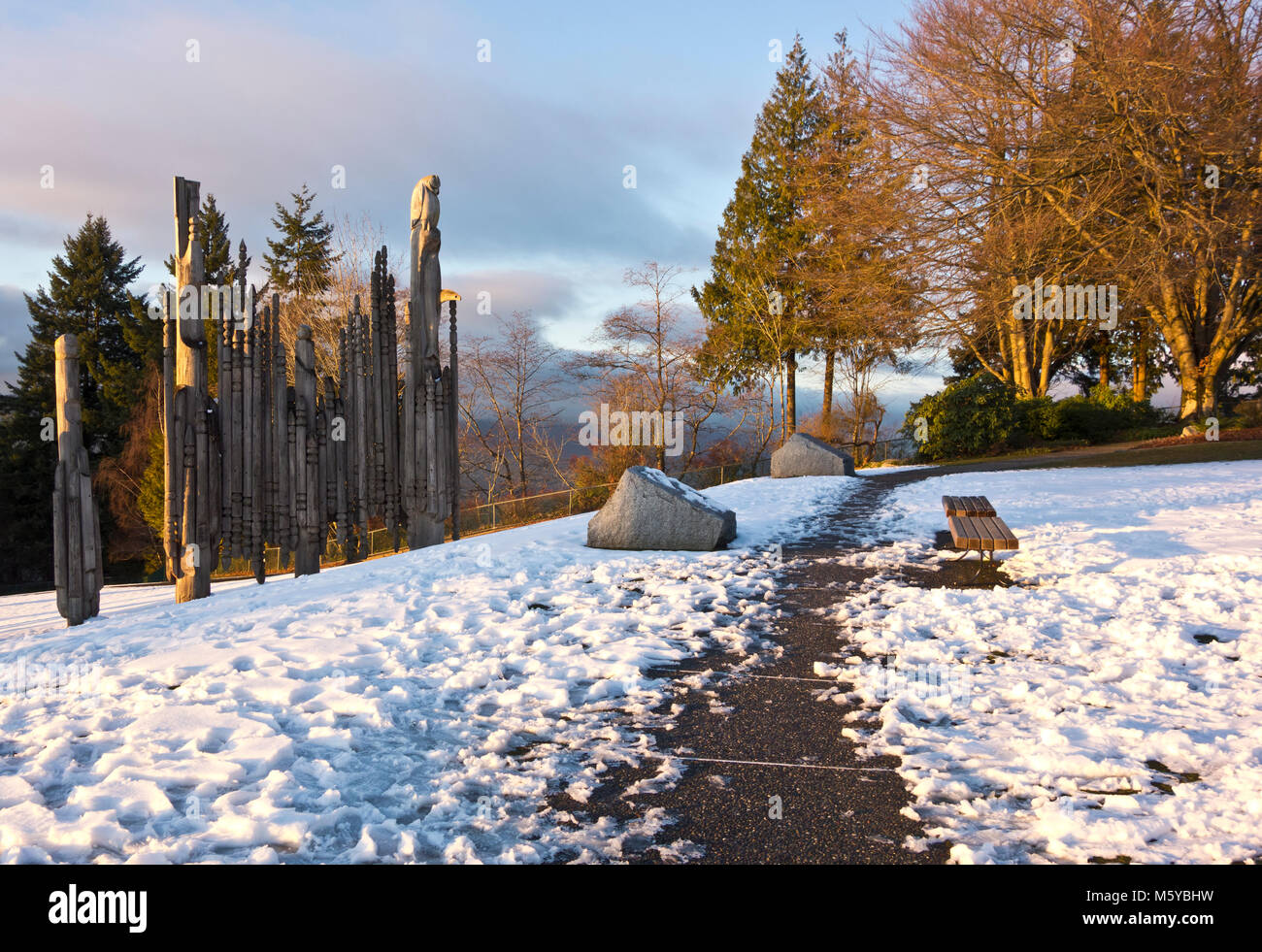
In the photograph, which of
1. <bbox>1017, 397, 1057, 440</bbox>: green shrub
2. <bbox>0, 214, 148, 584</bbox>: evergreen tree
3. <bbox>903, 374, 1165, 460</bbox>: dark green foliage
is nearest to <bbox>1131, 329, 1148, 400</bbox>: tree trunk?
<bbox>903, 374, 1165, 460</bbox>: dark green foliage

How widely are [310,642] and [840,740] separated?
10.5 ft

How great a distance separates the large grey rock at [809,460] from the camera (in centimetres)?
1678

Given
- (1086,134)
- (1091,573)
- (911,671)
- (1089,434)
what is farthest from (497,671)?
(1089,434)

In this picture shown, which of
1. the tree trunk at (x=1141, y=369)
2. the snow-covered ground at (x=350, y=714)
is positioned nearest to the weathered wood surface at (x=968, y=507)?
the snow-covered ground at (x=350, y=714)

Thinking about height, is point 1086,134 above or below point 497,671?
above

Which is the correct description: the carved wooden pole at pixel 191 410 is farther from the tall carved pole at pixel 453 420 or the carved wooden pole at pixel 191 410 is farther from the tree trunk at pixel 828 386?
the tree trunk at pixel 828 386

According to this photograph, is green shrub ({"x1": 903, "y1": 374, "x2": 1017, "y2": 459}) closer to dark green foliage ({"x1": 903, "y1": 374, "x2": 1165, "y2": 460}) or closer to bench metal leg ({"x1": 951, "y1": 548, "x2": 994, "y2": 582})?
dark green foliage ({"x1": 903, "y1": 374, "x2": 1165, "y2": 460})

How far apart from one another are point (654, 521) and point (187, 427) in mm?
4610

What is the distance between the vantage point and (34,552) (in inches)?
1153

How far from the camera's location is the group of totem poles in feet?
20.2

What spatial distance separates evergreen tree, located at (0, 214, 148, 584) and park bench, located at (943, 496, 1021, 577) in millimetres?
32962

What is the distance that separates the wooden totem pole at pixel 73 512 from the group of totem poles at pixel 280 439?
0.01 metres

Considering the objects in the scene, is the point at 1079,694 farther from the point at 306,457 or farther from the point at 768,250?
the point at 768,250
